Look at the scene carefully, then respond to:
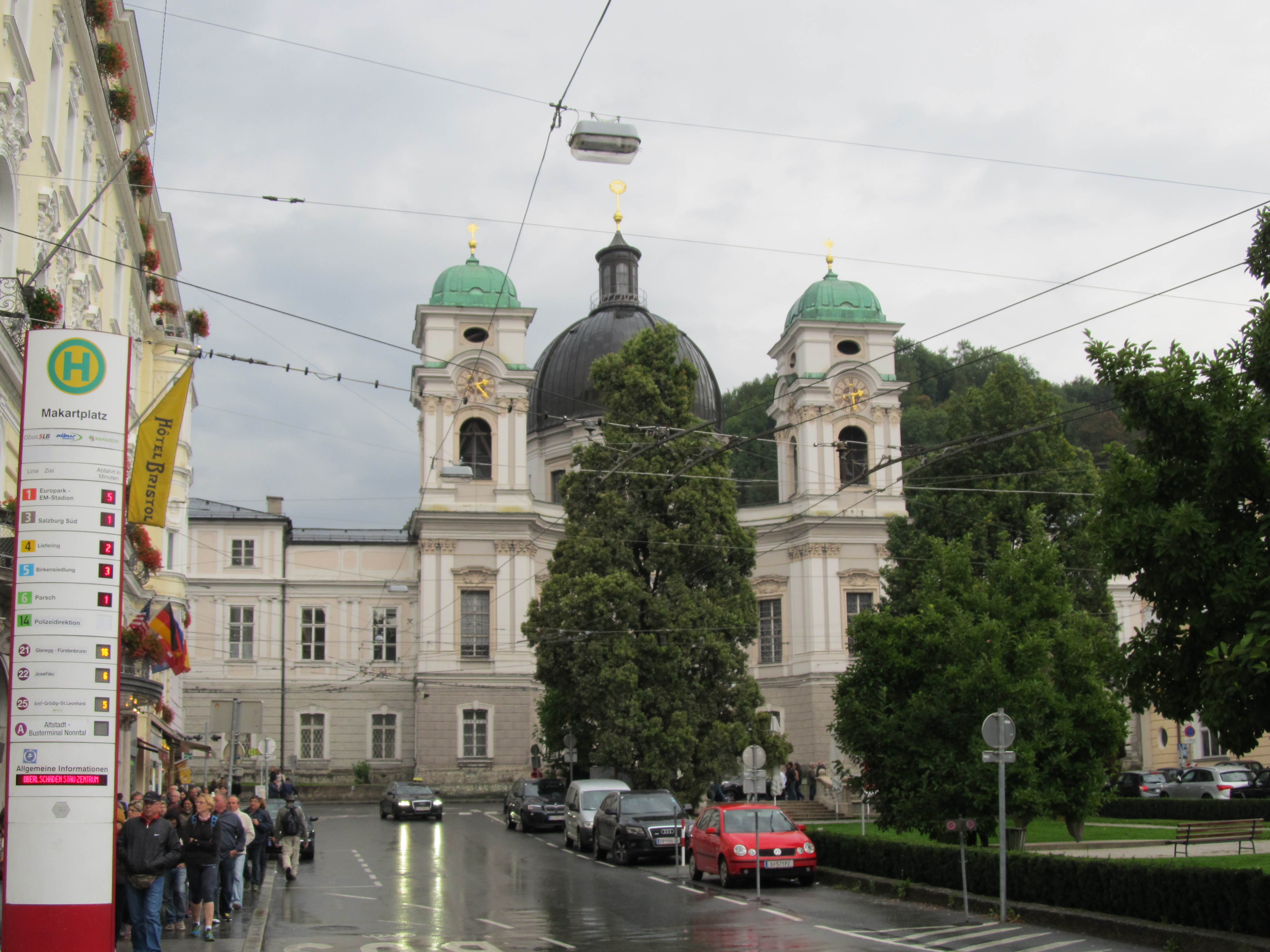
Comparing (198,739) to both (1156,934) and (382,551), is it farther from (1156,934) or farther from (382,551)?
(1156,934)

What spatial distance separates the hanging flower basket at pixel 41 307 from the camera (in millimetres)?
17812

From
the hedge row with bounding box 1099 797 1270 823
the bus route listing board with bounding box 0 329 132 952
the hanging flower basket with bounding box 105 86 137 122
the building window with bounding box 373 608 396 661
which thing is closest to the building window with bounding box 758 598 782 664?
the building window with bounding box 373 608 396 661

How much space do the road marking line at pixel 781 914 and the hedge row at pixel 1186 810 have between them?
15.4 meters

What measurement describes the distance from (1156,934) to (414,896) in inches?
461

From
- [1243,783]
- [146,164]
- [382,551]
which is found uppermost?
[146,164]

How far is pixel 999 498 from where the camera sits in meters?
44.6

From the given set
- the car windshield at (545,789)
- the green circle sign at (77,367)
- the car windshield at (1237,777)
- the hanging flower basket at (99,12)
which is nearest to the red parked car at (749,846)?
the green circle sign at (77,367)

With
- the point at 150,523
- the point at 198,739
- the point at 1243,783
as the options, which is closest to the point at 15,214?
the point at 150,523

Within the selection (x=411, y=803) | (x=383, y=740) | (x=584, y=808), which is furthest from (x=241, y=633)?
(x=584, y=808)

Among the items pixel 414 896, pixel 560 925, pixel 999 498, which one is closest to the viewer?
pixel 560 925

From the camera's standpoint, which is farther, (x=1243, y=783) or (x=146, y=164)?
(x=1243, y=783)

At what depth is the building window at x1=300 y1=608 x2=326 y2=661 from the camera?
6225 cm

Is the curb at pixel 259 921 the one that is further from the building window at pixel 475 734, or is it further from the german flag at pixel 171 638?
the building window at pixel 475 734

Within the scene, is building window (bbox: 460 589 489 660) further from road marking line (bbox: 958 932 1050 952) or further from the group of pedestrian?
road marking line (bbox: 958 932 1050 952)
